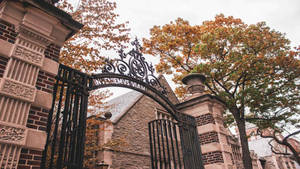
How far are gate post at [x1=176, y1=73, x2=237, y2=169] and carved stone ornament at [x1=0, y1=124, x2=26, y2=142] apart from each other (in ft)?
16.2

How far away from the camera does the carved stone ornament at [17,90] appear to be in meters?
2.92

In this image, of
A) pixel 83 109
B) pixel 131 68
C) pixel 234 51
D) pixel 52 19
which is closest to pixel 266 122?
pixel 234 51

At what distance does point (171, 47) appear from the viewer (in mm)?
11234

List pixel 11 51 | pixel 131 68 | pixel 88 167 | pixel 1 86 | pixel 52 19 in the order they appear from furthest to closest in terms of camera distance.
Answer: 1. pixel 88 167
2. pixel 131 68
3. pixel 52 19
4. pixel 11 51
5. pixel 1 86

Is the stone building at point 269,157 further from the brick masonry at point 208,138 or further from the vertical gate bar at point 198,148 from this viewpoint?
the vertical gate bar at point 198,148

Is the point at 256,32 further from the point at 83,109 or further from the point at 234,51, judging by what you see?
the point at 83,109

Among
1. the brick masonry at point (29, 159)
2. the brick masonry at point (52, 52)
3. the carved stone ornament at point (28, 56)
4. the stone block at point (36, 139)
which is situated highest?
the brick masonry at point (52, 52)

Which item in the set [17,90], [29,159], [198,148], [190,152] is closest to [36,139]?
[29,159]

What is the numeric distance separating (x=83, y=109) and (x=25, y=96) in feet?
3.92

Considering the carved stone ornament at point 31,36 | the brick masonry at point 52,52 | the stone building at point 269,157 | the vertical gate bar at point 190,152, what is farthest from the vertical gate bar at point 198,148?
the stone building at point 269,157

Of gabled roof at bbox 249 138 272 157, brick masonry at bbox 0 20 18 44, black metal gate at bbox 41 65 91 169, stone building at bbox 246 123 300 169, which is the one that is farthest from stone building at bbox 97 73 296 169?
gabled roof at bbox 249 138 272 157

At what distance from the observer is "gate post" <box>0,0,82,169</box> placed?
282cm

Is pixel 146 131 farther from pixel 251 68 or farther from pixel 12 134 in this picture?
pixel 12 134

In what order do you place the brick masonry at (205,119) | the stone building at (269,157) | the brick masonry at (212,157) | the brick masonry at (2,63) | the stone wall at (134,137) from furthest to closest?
1. the stone building at (269,157)
2. the stone wall at (134,137)
3. the brick masonry at (205,119)
4. the brick masonry at (212,157)
5. the brick masonry at (2,63)
